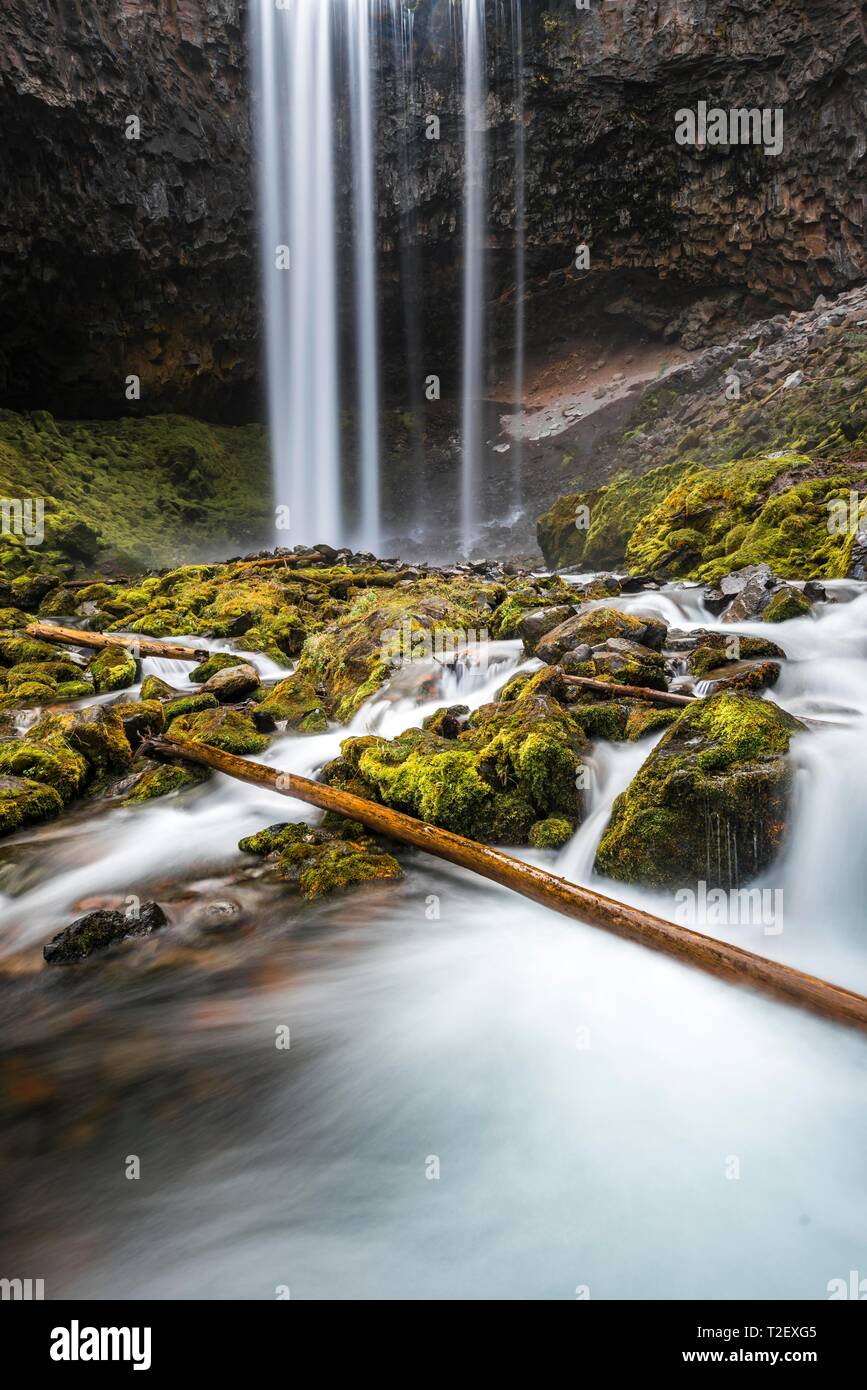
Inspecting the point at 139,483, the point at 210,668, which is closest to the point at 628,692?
the point at 210,668

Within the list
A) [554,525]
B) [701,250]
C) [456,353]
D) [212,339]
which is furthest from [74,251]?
[701,250]

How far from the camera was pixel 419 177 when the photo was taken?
86.1 ft

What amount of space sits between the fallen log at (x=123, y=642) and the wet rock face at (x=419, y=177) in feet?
65.3

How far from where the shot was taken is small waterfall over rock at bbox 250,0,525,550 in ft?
79.8

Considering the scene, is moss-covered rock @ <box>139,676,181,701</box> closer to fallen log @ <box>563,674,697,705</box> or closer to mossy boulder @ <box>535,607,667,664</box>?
mossy boulder @ <box>535,607,667,664</box>

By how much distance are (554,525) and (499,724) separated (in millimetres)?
14181

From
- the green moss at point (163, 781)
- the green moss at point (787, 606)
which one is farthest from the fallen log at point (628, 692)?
the green moss at point (163, 781)

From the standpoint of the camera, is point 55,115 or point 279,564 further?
point 55,115

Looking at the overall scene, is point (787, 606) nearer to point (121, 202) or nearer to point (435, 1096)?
point (435, 1096)

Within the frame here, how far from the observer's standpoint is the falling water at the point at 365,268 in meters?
24.9

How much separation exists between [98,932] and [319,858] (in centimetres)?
120

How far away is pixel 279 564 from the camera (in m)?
15.0

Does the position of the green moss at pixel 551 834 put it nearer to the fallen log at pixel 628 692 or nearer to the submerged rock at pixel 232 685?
the fallen log at pixel 628 692
